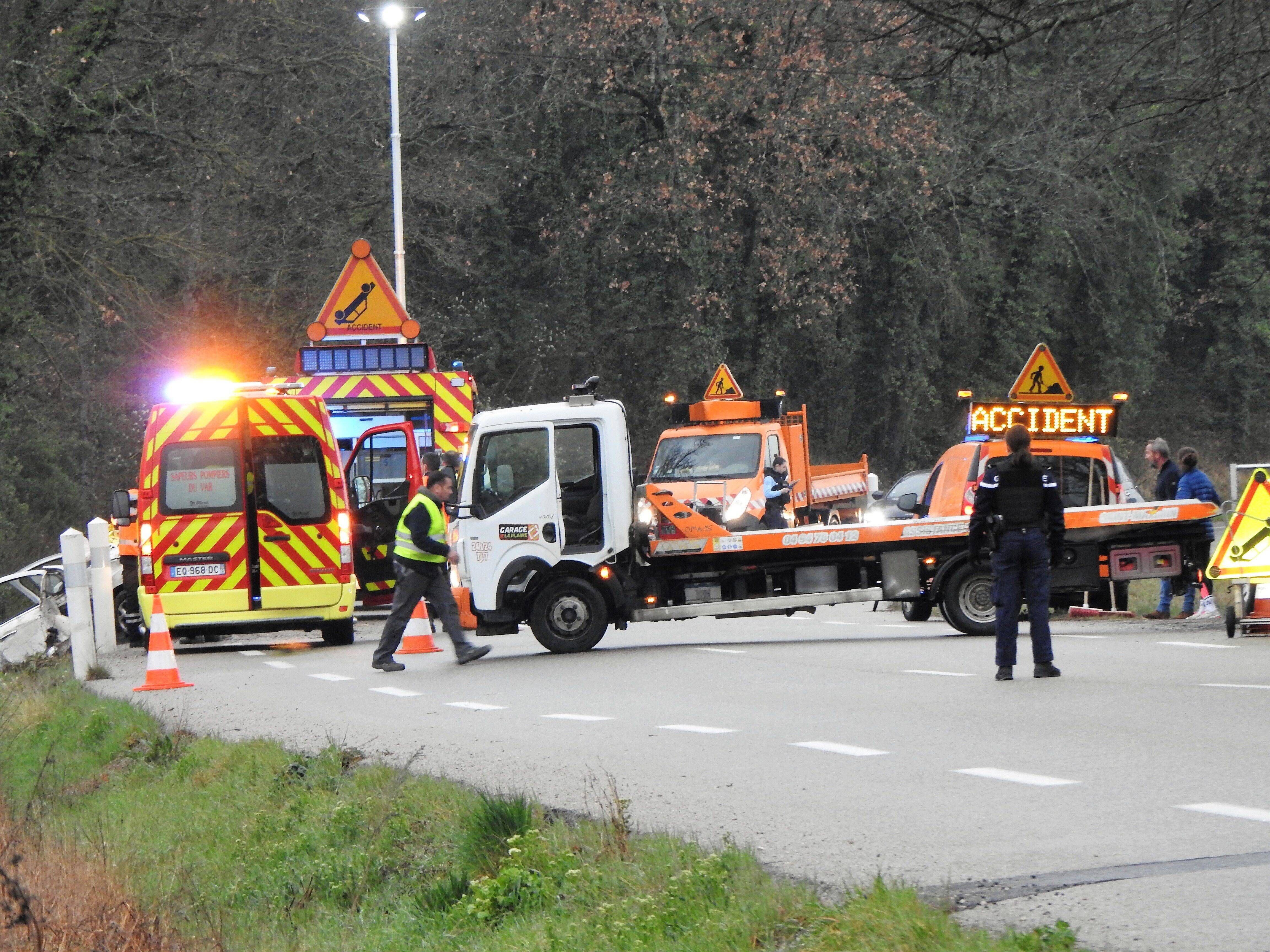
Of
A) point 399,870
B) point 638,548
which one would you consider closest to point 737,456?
point 638,548

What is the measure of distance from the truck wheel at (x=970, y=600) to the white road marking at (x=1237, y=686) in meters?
4.96

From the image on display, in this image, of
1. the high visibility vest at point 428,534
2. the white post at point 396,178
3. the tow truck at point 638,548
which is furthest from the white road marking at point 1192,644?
the white post at point 396,178

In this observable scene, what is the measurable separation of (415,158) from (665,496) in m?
21.2

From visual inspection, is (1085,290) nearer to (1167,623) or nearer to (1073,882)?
(1167,623)

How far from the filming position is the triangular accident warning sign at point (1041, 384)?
2030 centimetres

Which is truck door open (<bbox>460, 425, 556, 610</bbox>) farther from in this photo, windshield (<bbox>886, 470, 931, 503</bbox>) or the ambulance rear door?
windshield (<bbox>886, 470, 931, 503</bbox>)

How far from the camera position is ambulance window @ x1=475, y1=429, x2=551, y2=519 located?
1686cm

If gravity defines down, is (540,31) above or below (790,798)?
above

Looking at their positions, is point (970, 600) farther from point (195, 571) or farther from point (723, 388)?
point (723, 388)

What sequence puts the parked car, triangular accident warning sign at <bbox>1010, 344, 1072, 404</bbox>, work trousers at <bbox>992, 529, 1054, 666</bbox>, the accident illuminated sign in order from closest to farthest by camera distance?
work trousers at <bbox>992, 529, 1054, 666</bbox>, the accident illuminated sign, triangular accident warning sign at <bbox>1010, 344, 1072, 404</bbox>, the parked car

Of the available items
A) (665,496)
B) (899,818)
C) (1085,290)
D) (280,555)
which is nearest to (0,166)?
(280,555)

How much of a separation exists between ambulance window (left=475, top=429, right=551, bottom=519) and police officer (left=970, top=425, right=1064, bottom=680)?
5.06 m

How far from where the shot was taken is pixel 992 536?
1294cm

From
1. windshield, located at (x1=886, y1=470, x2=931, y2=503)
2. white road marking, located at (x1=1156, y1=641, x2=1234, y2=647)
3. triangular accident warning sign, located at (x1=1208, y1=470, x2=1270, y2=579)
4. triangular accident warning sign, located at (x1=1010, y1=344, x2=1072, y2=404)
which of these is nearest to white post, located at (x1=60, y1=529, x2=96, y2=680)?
white road marking, located at (x1=1156, y1=641, x2=1234, y2=647)
